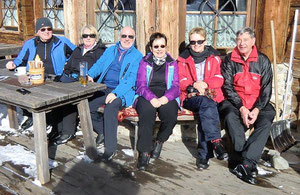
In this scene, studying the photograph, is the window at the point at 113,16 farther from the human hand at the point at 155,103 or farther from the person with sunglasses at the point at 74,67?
the human hand at the point at 155,103

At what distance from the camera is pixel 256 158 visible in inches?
115

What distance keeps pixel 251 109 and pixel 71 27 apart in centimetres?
298

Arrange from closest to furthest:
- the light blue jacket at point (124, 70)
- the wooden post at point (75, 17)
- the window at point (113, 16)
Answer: the light blue jacket at point (124, 70)
the window at point (113, 16)
the wooden post at point (75, 17)

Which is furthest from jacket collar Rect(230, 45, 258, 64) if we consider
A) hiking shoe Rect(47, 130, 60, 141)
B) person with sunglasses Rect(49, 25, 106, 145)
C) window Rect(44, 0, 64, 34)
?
window Rect(44, 0, 64, 34)

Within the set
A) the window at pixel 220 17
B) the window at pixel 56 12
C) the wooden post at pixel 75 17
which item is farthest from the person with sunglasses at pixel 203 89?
the window at pixel 56 12

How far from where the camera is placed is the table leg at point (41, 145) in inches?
104

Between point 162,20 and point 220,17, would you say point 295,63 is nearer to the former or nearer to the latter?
point 220,17

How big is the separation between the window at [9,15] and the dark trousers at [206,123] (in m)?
5.09

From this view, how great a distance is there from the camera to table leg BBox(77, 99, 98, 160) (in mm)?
3127

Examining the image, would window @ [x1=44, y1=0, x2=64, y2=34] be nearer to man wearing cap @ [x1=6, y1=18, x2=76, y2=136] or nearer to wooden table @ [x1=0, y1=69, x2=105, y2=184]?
man wearing cap @ [x1=6, y1=18, x2=76, y2=136]

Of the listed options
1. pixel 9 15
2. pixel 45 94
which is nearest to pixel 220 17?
pixel 45 94

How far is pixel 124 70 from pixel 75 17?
67.5 inches

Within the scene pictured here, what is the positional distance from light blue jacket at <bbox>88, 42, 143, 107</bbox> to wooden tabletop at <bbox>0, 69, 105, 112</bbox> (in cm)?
36

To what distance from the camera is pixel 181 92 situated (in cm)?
348
